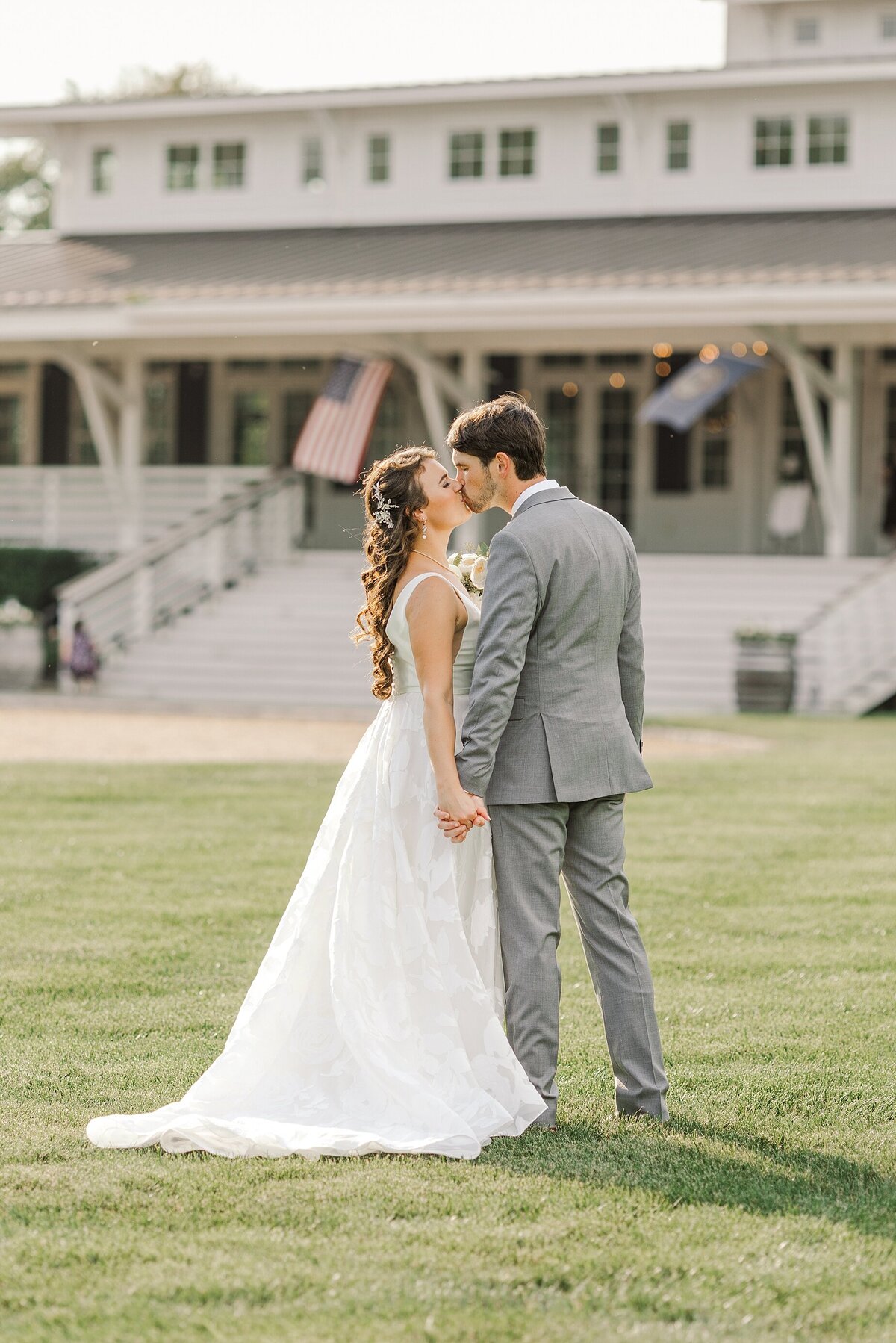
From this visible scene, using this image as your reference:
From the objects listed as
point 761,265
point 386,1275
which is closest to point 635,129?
point 761,265

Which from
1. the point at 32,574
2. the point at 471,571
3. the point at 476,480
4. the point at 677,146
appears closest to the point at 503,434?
the point at 476,480

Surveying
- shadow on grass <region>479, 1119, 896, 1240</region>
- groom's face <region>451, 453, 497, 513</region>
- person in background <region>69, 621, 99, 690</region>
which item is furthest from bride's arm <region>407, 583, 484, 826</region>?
person in background <region>69, 621, 99, 690</region>

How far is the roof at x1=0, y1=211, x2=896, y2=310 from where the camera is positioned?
20047 millimetres

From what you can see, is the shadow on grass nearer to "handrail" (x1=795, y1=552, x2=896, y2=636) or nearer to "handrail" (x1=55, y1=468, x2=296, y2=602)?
"handrail" (x1=795, y1=552, x2=896, y2=636)

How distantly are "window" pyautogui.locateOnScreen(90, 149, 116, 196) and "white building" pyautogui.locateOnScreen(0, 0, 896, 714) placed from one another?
4 centimetres

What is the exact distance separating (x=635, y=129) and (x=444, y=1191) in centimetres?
2098

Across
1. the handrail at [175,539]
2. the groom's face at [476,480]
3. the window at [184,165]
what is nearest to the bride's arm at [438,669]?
the groom's face at [476,480]

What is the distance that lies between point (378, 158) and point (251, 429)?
4.21 m

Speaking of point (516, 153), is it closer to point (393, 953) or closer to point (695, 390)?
point (695, 390)

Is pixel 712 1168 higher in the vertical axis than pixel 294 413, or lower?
lower

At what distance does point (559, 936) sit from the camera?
459cm

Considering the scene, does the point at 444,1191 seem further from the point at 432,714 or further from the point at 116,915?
the point at 116,915

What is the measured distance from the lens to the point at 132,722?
16.3 meters

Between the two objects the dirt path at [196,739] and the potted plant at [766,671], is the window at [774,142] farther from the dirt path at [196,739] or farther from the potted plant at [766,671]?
the dirt path at [196,739]
